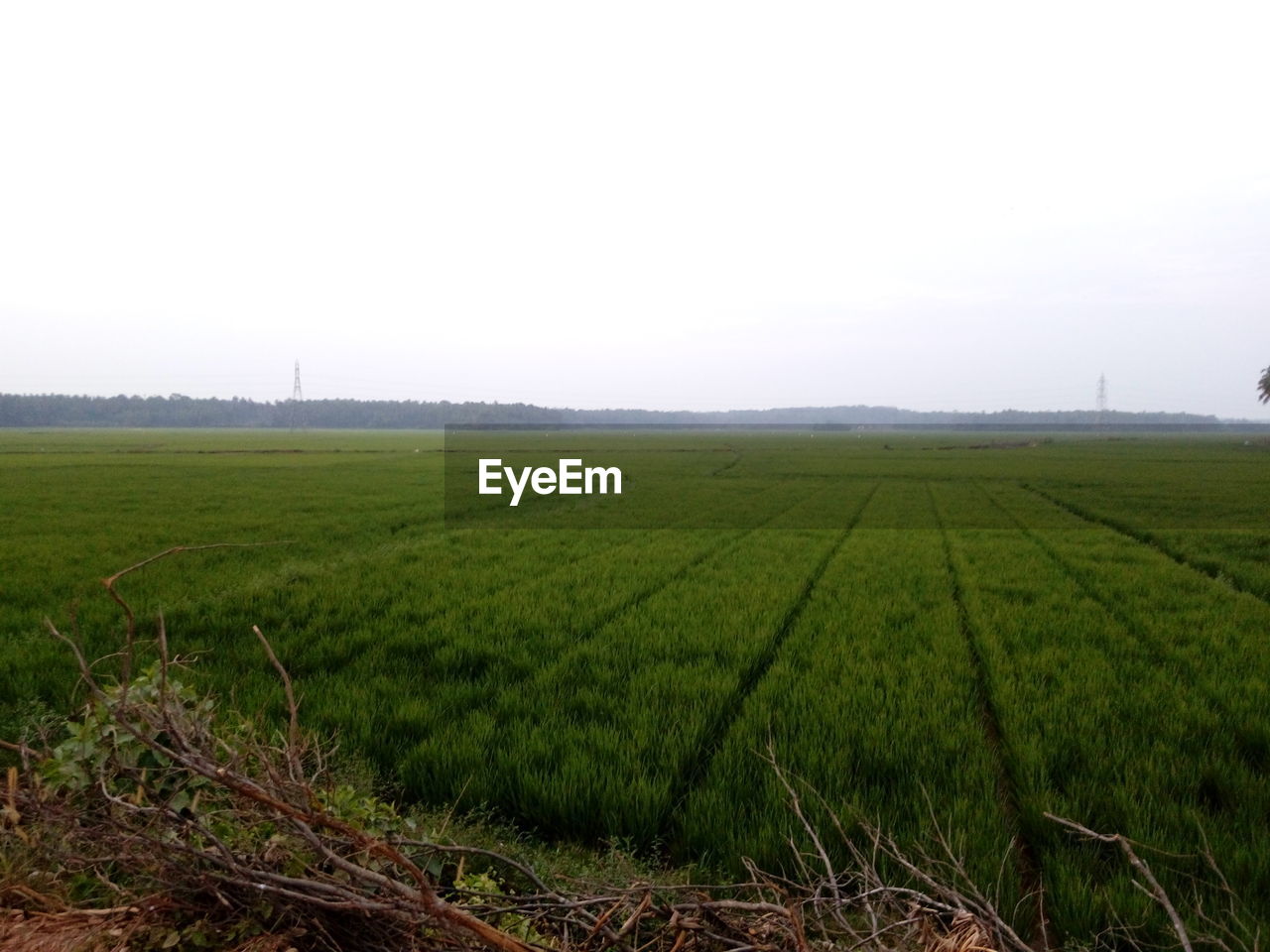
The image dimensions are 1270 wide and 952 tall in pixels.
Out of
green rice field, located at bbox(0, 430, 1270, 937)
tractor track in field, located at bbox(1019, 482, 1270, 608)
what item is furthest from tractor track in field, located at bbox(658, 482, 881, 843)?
tractor track in field, located at bbox(1019, 482, 1270, 608)

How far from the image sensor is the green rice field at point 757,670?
142 inches

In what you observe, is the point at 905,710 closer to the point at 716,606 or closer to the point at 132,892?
the point at 716,606

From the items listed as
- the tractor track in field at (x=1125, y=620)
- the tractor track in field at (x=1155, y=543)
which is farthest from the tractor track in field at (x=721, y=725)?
the tractor track in field at (x=1155, y=543)

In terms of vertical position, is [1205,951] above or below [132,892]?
below

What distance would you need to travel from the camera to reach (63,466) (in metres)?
31.5

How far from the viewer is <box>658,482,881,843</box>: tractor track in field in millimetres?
3855

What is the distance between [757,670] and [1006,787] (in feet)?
7.65

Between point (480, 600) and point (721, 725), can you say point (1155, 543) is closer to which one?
point (721, 725)

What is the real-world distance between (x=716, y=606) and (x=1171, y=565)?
7.90 metres

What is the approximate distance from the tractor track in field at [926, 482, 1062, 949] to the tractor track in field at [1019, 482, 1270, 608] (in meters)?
4.32

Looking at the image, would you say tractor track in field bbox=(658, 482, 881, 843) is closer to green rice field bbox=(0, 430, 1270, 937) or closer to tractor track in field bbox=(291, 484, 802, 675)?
green rice field bbox=(0, 430, 1270, 937)

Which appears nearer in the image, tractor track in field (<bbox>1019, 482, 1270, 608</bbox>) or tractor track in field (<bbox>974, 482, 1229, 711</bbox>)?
tractor track in field (<bbox>974, 482, 1229, 711</bbox>)

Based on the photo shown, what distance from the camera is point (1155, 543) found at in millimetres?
13219

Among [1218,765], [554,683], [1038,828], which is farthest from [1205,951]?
[554,683]
